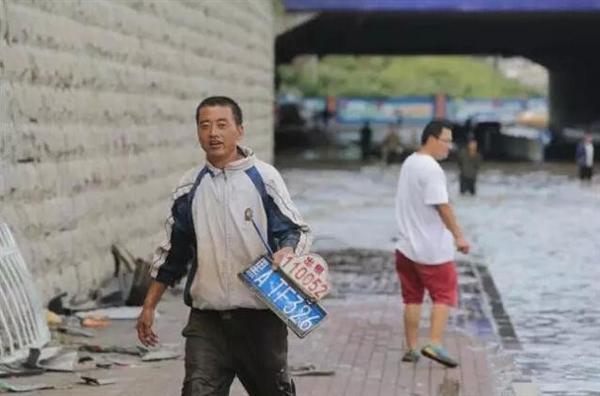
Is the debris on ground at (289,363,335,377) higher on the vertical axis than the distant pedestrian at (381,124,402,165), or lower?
higher

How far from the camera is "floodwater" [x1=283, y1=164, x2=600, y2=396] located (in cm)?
1107

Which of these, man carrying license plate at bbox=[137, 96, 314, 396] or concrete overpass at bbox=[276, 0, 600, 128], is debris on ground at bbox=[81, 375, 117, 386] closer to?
man carrying license plate at bbox=[137, 96, 314, 396]

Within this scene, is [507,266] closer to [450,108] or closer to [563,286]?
[563,286]

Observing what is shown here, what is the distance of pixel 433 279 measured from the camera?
993 cm

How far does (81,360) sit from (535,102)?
8383cm

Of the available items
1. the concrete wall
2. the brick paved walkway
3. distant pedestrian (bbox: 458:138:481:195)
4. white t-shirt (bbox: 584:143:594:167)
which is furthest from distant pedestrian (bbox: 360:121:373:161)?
the brick paved walkway

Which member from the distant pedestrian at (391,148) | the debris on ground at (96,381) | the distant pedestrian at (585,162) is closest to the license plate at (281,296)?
the debris on ground at (96,381)

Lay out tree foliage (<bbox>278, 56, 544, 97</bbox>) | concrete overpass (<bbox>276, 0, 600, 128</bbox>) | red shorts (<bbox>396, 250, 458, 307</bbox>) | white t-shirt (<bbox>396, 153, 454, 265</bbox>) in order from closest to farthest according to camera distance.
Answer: white t-shirt (<bbox>396, 153, 454, 265</bbox>)
red shorts (<bbox>396, 250, 458, 307</bbox>)
concrete overpass (<bbox>276, 0, 600, 128</bbox>)
tree foliage (<bbox>278, 56, 544, 97</bbox>)

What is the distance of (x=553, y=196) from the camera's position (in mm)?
30656

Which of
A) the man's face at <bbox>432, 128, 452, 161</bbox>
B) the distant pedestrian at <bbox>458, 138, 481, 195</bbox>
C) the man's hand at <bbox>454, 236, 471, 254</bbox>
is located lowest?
the distant pedestrian at <bbox>458, 138, 481, 195</bbox>

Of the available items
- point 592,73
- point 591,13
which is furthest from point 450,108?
point 591,13

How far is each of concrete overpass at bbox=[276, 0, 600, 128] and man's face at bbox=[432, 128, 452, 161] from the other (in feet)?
87.1

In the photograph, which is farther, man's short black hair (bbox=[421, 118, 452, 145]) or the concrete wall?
the concrete wall

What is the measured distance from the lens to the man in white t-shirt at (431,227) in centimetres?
983
